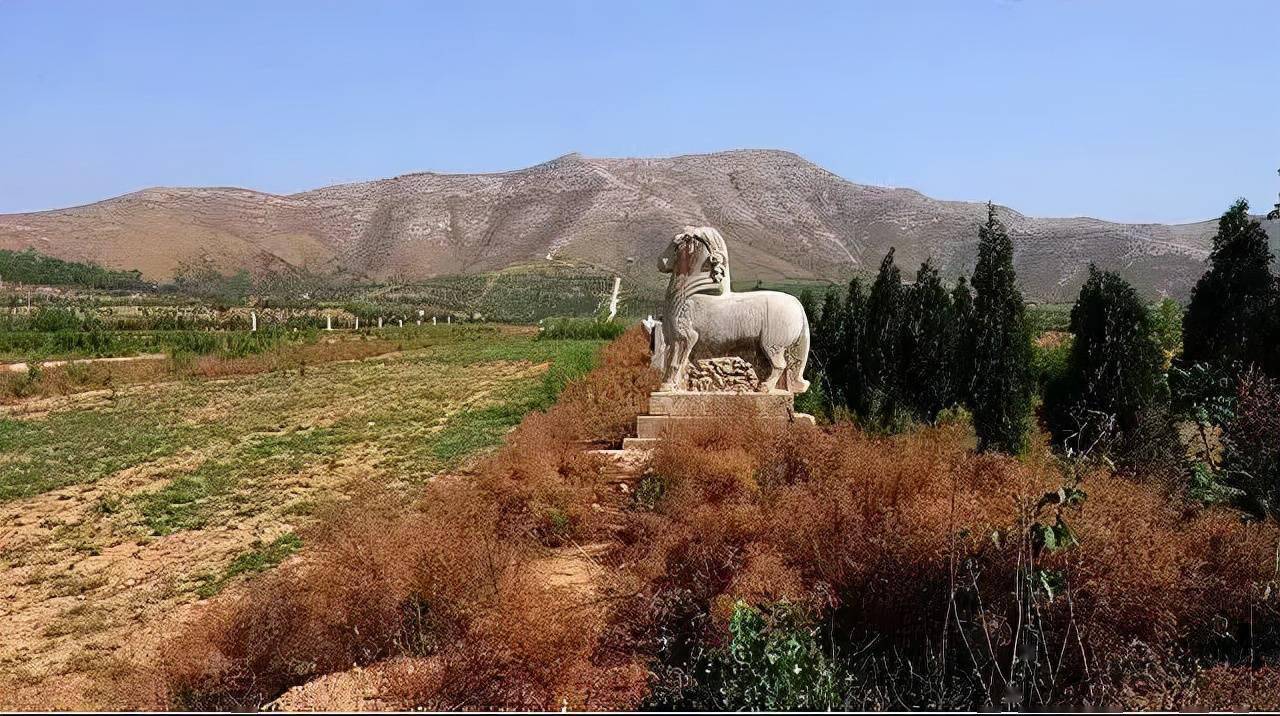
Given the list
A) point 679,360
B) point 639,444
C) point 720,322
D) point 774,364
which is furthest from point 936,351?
point 639,444

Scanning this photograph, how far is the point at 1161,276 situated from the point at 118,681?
299 feet

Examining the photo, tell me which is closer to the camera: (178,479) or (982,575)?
(982,575)

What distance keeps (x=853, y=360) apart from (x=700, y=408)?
22.4 feet

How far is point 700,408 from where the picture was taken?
9.20 metres

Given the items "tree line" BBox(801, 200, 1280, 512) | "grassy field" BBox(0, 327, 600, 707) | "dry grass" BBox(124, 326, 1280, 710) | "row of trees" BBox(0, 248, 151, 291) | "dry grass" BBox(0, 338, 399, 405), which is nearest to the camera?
"dry grass" BBox(124, 326, 1280, 710)

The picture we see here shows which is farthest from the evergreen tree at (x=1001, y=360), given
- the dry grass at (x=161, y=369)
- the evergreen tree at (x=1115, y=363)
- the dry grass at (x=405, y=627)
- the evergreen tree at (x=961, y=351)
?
the dry grass at (x=161, y=369)

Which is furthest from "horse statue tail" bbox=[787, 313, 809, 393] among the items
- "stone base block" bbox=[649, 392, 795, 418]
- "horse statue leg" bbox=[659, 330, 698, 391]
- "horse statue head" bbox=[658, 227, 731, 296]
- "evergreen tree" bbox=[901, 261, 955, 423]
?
"evergreen tree" bbox=[901, 261, 955, 423]

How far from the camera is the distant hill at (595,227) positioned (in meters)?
88.4

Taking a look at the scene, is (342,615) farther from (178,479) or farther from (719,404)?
(178,479)

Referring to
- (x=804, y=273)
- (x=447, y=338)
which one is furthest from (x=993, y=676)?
(x=804, y=273)

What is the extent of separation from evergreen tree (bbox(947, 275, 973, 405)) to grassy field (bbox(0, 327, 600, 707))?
7528 mm

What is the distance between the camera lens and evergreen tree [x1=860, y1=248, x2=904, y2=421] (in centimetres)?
1444

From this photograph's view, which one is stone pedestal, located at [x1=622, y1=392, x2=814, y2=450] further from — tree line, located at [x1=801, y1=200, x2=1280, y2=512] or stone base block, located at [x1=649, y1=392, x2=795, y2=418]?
tree line, located at [x1=801, y1=200, x2=1280, y2=512]

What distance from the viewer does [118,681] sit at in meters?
4.38
